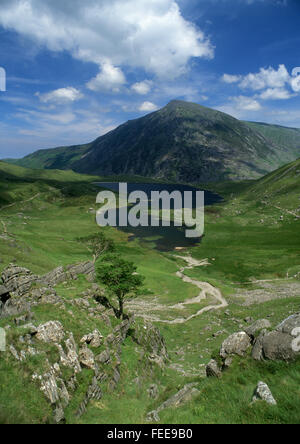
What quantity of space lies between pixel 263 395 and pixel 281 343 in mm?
4392

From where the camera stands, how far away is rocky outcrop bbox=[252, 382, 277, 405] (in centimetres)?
1134

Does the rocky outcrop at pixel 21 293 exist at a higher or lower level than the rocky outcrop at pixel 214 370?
higher

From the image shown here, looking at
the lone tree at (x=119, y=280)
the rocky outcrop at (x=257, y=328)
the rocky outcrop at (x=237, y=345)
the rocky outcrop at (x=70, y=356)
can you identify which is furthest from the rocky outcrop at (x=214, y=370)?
the lone tree at (x=119, y=280)

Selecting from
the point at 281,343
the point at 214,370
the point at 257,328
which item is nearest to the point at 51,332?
the point at 214,370

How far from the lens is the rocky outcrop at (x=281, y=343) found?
1437 centimetres

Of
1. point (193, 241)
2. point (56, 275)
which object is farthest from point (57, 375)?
point (193, 241)

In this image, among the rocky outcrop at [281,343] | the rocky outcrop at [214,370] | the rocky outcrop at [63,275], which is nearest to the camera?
the rocky outcrop at [281,343]

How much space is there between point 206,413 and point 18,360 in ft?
40.8

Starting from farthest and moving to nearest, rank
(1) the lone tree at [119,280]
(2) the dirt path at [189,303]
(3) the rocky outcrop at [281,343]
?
(2) the dirt path at [189,303] → (1) the lone tree at [119,280] → (3) the rocky outcrop at [281,343]

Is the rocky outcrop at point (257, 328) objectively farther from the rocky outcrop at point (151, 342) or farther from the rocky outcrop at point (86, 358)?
the rocky outcrop at point (151, 342)

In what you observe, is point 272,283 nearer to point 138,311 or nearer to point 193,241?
point 138,311

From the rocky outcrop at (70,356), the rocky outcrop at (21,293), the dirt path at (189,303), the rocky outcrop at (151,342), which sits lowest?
the dirt path at (189,303)

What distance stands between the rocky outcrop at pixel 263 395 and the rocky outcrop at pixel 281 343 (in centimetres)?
315
